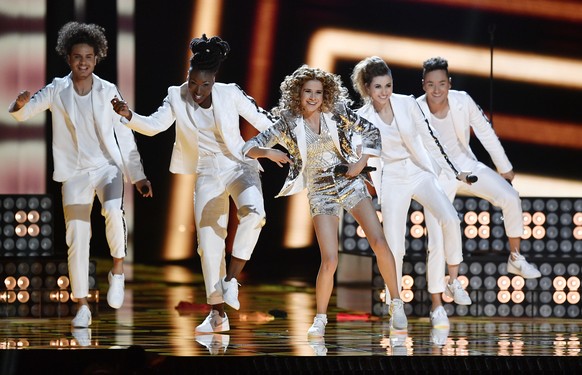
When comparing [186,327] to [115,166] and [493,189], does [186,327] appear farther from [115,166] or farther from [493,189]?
[493,189]

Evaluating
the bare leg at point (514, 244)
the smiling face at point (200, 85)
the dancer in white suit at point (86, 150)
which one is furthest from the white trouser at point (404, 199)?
the dancer in white suit at point (86, 150)

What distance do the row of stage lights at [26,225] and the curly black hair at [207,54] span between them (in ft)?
6.35

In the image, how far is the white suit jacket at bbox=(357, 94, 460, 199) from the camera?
764 cm

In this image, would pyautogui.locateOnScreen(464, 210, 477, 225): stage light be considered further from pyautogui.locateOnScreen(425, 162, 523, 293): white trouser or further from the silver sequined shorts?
the silver sequined shorts

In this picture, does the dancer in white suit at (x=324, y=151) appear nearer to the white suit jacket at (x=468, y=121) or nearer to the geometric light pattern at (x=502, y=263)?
the white suit jacket at (x=468, y=121)

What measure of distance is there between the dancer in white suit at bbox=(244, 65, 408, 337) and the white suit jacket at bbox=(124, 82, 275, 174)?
37 cm

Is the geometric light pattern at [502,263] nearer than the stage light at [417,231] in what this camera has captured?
Yes

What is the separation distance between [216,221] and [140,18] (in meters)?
4.20

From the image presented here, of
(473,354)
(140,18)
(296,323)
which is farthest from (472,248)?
(140,18)

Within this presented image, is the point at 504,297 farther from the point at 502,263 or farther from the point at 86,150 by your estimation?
the point at 86,150

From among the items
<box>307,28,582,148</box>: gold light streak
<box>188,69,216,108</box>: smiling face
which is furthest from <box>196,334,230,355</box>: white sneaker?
<box>307,28,582,148</box>: gold light streak

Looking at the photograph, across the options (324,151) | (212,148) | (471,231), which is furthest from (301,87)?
(471,231)

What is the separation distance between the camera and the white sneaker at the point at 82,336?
263 inches

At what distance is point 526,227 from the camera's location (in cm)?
874
